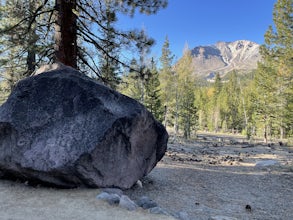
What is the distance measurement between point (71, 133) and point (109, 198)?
1.60m

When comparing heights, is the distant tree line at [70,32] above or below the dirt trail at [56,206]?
above

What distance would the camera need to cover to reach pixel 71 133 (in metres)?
5.63

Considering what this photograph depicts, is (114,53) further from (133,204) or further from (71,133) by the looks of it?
(133,204)

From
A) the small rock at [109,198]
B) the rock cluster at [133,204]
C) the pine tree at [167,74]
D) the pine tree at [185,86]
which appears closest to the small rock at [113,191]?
the rock cluster at [133,204]

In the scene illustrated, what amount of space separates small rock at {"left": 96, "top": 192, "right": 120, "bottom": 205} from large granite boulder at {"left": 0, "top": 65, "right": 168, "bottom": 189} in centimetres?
55

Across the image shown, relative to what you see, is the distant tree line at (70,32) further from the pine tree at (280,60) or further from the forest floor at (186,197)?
the pine tree at (280,60)

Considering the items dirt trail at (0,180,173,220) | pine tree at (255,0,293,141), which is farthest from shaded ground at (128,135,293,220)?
pine tree at (255,0,293,141)

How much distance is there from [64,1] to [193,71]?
25723mm

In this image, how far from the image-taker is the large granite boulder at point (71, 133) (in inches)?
214

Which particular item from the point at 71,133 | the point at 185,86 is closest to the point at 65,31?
the point at 71,133

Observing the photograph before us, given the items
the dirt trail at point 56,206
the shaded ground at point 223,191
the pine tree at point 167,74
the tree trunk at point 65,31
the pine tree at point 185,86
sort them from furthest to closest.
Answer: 1. the pine tree at point 185,86
2. the pine tree at point 167,74
3. the tree trunk at point 65,31
4. the shaded ground at point 223,191
5. the dirt trail at point 56,206

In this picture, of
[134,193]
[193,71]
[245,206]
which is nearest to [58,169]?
[134,193]

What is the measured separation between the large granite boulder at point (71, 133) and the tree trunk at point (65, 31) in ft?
4.66

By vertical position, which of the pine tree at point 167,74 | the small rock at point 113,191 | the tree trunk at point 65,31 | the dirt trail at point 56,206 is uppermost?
the pine tree at point 167,74
